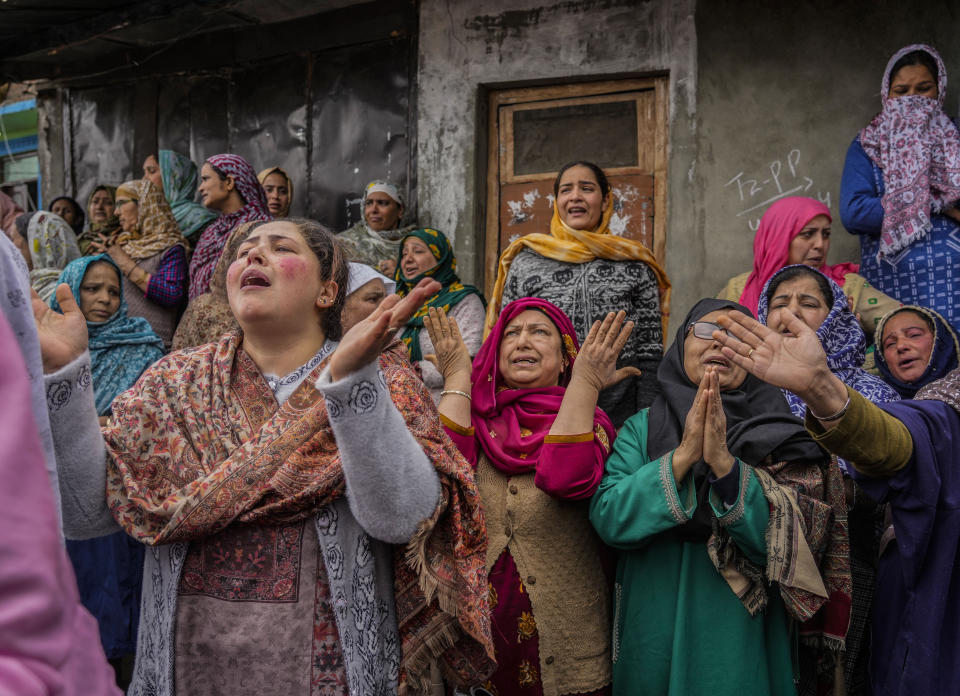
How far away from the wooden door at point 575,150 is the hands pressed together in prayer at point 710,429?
3.10 metres

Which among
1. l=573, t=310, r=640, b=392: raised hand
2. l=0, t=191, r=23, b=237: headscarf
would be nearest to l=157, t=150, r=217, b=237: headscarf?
l=0, t=191, r=23, b=237: headscarf

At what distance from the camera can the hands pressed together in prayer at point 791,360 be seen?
200cm

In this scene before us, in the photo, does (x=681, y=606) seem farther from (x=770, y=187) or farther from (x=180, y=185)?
(x=180, y=185)

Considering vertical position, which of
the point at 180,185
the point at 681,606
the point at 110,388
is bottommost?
the point at 681,606

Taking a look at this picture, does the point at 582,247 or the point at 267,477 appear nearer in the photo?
the point at 267,477

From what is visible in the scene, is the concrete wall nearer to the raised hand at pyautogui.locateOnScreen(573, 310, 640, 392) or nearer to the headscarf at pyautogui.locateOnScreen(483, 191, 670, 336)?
the headscarf at pyautogui.locateOnScreen(483, 191, 670, 336)

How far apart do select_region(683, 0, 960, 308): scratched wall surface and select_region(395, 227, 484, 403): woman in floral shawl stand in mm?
1608

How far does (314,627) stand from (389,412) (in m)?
0.54

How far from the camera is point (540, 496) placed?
260 cm

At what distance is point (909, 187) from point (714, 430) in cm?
254

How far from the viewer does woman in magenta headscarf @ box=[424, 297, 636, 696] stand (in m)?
2.48

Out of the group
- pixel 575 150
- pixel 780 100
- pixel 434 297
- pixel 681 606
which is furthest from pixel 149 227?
pixel 681 606

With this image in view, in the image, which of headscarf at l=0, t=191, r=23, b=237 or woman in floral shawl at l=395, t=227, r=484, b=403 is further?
headscarf at l=0, t=191, r=23, b=237

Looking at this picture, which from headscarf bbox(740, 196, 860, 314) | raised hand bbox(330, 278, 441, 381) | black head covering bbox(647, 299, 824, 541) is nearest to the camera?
raised hand bbox(330, 278, 441, 381)
